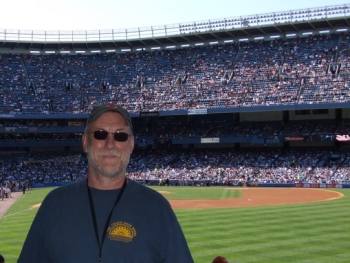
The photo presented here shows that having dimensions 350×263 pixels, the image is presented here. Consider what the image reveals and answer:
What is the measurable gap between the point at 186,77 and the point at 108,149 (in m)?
64.0

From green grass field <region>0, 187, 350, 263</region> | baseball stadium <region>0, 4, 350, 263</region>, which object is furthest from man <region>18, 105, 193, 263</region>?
baseball stadium <region>0, 4, 350, 263</region>

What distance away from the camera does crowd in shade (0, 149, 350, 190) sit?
5230cm

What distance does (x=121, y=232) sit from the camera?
3.25 meters

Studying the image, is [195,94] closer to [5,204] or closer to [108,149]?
[5,204]

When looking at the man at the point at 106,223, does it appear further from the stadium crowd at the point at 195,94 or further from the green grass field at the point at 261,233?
the stadium crowd at the point at 195,94

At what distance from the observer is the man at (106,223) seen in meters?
3.25

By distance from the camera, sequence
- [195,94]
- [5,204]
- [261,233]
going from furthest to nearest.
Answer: [195,94]
[5,204]
[261,233]

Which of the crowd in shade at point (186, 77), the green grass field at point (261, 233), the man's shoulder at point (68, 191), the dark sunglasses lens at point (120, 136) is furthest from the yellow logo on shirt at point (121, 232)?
the crowd in shade at point (186, 77)

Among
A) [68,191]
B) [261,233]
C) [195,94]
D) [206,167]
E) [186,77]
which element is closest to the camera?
[68,191]

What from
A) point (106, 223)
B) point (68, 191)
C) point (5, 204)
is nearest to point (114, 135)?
point (68, 191)

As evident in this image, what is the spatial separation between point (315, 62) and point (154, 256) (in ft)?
200

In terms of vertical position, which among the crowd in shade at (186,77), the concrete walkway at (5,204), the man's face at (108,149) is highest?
the crowd in shade at (186,77)

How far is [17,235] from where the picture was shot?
2127 cm

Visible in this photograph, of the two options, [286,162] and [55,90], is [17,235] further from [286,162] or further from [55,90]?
[55,90]
